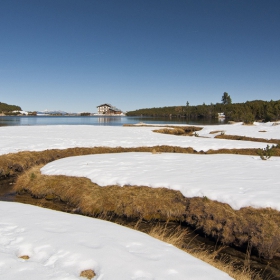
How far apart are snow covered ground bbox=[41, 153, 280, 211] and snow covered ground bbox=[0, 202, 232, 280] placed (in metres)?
3.89

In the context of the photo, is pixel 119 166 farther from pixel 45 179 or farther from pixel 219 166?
pixel 219 166

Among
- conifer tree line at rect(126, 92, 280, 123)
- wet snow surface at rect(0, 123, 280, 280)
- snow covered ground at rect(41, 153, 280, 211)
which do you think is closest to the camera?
wet snow surface at rect(0, 123, 280, 280)

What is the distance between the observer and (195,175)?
423 inches

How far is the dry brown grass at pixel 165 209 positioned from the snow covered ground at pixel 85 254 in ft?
9.59

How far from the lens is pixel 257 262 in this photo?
6.44m

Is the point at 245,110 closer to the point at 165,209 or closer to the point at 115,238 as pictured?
the point at 165,209

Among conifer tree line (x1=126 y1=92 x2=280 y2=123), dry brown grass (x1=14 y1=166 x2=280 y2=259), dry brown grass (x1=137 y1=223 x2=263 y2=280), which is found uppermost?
conifer tree line (x1=126 y1=92 x2=280 y2=123)

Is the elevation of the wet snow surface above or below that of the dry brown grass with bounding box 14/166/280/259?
above

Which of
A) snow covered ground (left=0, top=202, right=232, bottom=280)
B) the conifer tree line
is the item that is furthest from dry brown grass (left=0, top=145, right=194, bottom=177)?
the conifer tree line

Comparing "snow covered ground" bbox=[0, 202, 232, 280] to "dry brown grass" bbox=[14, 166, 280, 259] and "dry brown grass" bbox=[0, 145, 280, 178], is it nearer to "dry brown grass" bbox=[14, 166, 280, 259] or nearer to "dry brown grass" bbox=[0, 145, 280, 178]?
"dry brown grass" bbox=[14, 166, 280, 259]

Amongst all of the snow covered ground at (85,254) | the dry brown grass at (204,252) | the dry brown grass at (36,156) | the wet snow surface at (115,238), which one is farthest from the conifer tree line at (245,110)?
the snow covered ground at (85,254)

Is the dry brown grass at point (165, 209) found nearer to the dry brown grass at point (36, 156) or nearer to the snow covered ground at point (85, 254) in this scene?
the snow covered ground at point (85, 254)

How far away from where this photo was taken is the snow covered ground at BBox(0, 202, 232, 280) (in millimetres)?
4020

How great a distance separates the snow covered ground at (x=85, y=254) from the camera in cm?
402
